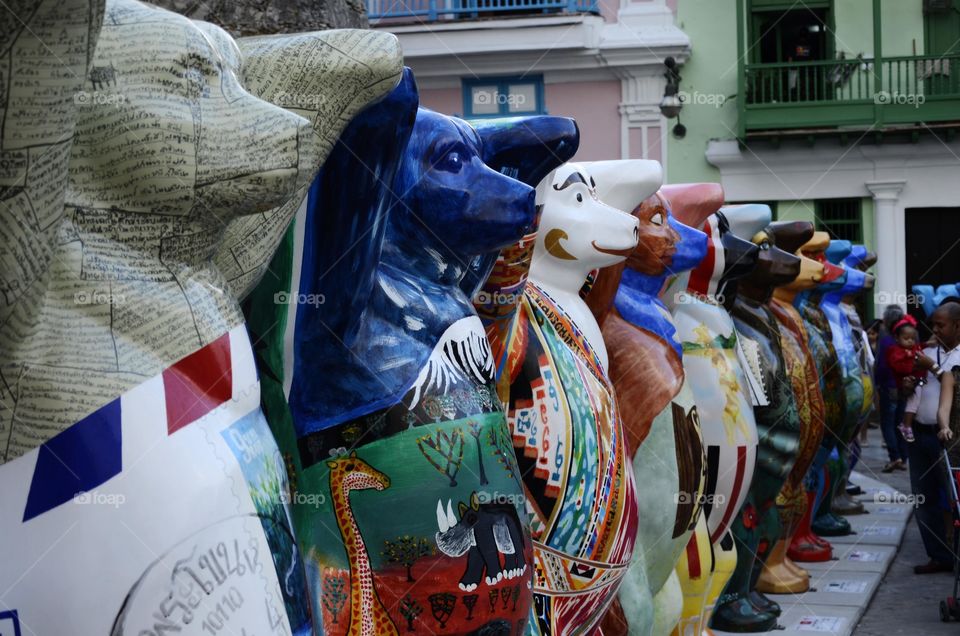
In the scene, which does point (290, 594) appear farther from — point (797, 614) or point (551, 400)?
point (797, 614)

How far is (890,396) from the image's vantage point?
1191cm

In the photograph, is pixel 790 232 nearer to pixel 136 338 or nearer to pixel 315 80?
pixel 315 80

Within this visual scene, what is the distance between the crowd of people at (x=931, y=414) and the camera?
6980 millimetres

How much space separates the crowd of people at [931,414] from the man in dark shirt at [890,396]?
17 mm

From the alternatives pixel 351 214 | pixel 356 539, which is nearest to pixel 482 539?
pixel 356 539

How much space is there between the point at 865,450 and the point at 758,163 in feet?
10.8

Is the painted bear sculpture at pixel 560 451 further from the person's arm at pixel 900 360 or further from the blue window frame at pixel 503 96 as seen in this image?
the blue window frame at pixel 503 96

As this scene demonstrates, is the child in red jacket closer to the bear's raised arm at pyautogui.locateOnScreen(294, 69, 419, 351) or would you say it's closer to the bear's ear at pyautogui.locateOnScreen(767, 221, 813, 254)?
the bear's ear at pyautogui.locateOnScreen(767, 221, 813, 254)

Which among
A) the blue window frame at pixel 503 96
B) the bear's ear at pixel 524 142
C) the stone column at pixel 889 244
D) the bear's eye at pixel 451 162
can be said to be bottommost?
the bear's eye at pixel 451 162

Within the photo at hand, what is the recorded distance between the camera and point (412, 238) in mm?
2656

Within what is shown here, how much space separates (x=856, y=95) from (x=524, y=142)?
13.7m

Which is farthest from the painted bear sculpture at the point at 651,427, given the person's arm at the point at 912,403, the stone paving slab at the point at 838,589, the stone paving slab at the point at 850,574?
the person's arm at the point at 912,403

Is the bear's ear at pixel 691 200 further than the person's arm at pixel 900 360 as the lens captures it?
No

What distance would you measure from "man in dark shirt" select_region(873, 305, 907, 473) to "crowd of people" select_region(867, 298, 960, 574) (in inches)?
0.7
